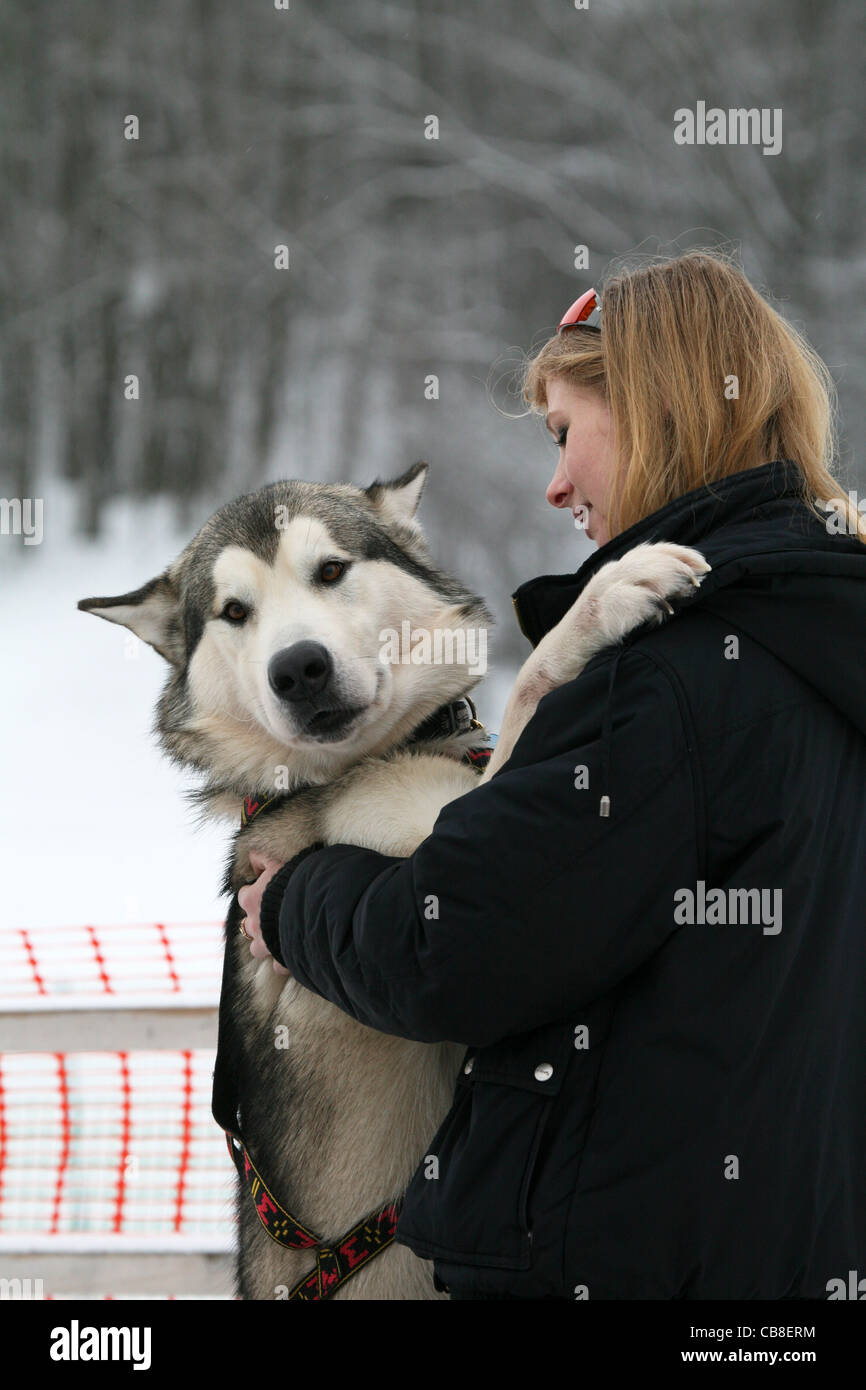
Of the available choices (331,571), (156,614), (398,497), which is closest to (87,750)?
(156,614)

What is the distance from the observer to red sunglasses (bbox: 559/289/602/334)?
148 centimetres

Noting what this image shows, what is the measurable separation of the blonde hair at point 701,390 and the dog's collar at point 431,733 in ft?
1.84

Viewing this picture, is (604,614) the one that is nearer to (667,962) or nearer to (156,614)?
(667,962)

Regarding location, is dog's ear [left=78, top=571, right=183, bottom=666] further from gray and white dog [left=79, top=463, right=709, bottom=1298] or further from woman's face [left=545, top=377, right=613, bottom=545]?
woman's face [left=545, top=377, right=613, bottom=545]

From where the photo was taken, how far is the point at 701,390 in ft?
4.24

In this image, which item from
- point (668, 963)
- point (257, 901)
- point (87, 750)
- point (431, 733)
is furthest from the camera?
point (87, 750)

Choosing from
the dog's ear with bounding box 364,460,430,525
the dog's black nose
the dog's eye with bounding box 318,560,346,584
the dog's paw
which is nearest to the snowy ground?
the dog's ear with bounding box 364,460,430,525

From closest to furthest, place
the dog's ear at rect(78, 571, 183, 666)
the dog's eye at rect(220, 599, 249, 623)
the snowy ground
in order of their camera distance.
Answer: the dog's eye at rect(220, 599, 249, 623)
the dog's ear at rect(78, 571, 183, 666)
the snowy ground

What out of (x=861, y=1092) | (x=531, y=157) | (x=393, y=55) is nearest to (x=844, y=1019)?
(x=861, y=1092)

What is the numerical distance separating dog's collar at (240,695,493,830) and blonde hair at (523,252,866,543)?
0.56 meters

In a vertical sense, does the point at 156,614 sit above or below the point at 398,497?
below

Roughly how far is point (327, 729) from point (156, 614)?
542 millimetres

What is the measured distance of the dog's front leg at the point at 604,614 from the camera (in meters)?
1.16

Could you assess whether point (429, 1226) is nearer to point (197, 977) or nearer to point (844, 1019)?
point (844, 1019)
